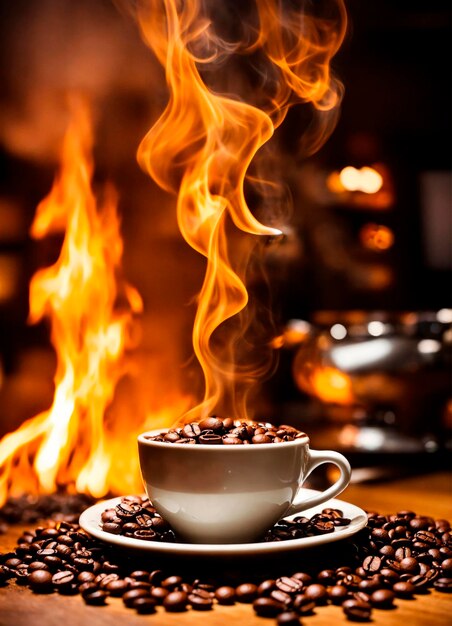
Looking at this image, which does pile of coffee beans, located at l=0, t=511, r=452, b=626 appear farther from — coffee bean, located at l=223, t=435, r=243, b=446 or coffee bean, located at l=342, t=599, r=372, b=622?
coffee bean, located at l=223, t=435, r=243, b=446

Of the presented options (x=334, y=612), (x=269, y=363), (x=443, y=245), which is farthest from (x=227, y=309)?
(x=443, y=245)

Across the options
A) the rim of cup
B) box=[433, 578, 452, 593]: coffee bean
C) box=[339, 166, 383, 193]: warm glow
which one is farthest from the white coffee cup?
box=[339, 166, 383, 193]: warm glow

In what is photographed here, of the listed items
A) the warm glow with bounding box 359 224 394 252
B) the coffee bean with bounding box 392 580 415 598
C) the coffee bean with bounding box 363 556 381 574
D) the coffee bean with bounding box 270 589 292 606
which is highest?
the warm glow with bounding box 359 224 394 252

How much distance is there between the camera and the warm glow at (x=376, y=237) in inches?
119

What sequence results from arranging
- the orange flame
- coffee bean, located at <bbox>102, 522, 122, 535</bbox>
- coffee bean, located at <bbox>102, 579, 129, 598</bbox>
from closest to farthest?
coffee bean, located at <bbox>102, 579, 129, 598</bbox>, coffee bean, located at <bbox>102, 522, 122, 535</bbox>, the orange flame

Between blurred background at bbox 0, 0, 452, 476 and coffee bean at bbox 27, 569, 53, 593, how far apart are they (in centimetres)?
109

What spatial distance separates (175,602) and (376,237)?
2.32 metres

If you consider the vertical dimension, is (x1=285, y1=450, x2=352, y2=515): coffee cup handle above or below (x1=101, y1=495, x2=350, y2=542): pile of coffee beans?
above

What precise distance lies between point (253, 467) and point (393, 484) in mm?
963

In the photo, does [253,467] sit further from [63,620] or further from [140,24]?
[140,24]

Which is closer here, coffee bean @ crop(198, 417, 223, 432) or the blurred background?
coffee bean @ crop(198, 417, 223, 432)

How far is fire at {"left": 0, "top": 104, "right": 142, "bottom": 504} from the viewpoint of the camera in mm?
2010

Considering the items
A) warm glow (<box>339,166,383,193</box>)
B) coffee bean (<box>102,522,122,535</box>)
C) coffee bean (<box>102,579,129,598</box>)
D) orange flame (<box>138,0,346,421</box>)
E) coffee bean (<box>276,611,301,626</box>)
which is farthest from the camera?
warm glow (<box>339,166,383,193</box>)

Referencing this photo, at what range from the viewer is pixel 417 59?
3.11 meters
